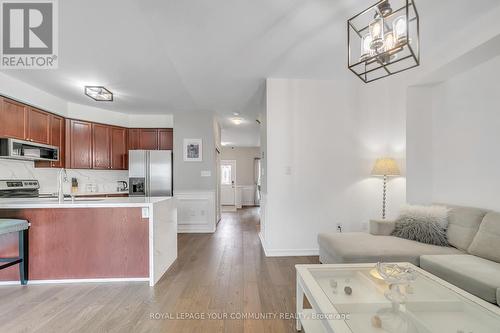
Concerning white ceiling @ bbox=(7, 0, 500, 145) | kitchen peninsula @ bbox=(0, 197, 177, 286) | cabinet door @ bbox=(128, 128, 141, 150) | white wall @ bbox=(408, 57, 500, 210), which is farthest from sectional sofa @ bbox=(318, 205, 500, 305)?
cabinet door @ bbox=(128, 128, 141, 150)

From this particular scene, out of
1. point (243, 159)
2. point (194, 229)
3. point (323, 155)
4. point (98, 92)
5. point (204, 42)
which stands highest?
point (204, 42)

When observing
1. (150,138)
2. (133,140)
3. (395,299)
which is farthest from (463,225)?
(133,140)

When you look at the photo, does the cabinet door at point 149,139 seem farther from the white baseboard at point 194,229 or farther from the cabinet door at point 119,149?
the white baseboard at point 194,229

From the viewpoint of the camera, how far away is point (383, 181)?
11.3 ft

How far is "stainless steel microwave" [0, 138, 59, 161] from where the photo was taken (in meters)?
2.95

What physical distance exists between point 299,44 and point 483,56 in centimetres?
184

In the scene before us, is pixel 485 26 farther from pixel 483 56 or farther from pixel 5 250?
pixel 5 250

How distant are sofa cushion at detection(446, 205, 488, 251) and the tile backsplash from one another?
→ 5.44m

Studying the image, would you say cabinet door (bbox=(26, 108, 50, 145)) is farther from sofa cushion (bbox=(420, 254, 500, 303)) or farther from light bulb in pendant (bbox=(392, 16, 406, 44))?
sofa cushion (bbox=(420, 254, 500, 303))

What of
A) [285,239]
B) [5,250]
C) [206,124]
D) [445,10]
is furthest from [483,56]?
[5,250]

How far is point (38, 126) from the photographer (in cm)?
356

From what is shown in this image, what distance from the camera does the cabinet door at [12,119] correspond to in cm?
300

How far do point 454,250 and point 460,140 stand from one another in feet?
4.22

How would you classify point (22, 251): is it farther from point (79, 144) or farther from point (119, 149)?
point (119, 149)
